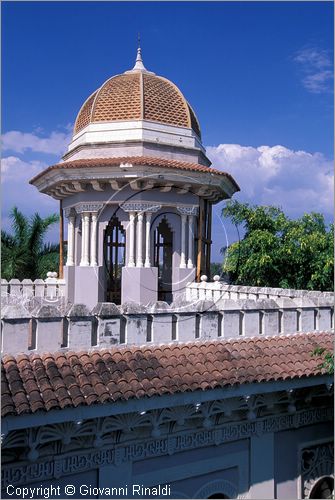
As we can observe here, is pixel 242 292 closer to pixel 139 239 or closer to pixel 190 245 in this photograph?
pixel 190 245

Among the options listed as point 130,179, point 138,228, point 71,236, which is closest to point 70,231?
point 71,236

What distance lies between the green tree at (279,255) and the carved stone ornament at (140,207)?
15.0 ft

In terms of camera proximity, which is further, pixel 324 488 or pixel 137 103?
pixel 137 103

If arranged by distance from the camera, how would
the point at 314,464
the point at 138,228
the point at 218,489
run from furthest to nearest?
the point at 138,228 < the point at 314,464 < the point at 218,489

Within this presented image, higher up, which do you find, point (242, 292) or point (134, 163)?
point (134, 163)

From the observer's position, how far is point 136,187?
38.7 ft

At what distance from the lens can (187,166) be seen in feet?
39.7

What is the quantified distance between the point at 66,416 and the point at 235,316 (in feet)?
9.81

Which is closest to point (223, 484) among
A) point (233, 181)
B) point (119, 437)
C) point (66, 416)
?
point (119, 437)

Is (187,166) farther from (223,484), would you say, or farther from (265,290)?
(223,484)

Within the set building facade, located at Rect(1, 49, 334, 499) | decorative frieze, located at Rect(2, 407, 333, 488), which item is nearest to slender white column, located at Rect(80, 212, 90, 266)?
building facade, located at Rect(1, 49, 334, 499)

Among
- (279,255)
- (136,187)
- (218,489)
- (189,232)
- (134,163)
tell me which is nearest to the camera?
(218,489)

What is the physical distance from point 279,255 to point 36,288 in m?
8.90

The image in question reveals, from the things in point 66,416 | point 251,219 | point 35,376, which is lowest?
point 66,416
